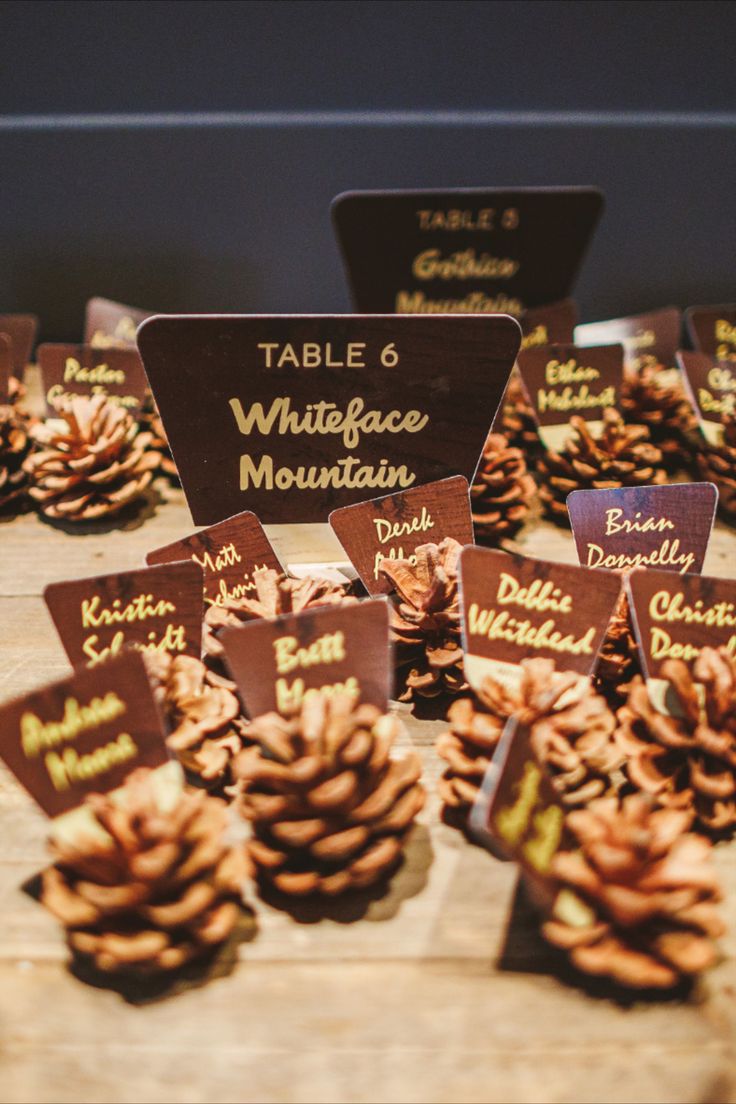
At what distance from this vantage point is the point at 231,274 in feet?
5.02

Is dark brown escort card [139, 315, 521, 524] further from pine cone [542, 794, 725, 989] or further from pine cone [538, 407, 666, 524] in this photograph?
pine cone [542, 794, 725, 989]

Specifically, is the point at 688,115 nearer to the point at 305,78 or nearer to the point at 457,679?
the point at 305,78

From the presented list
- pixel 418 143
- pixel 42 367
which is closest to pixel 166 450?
pixel 42 367

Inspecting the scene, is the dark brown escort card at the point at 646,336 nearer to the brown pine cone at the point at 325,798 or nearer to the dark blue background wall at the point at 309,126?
the dark blue background wall at the point at 309,126

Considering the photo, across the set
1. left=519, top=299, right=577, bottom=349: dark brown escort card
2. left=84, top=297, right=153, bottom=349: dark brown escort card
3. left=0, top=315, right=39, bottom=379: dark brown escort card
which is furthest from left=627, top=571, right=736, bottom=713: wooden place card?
left=0, top=315, right=39, bottom=379: dark brown escort card

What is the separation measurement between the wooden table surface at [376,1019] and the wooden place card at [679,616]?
18cm

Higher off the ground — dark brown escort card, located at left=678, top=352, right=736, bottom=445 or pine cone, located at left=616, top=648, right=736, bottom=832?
dark brown escort card, located at left=678, top=352, right=736, bottom=445

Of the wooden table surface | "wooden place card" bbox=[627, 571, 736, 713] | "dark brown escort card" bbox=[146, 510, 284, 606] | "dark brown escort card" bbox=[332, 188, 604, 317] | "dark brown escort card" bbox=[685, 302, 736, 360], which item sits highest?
"dark brown escort card" bbox=[332, 188, 604, 317]

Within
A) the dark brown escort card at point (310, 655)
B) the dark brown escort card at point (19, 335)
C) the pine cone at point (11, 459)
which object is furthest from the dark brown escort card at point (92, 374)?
the dark brown escort card at point (310, 655)

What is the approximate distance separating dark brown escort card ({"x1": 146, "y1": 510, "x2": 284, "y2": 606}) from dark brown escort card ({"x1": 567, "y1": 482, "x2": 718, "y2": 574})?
336 millimetres

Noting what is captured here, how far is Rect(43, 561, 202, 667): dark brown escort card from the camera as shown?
2.35 feet

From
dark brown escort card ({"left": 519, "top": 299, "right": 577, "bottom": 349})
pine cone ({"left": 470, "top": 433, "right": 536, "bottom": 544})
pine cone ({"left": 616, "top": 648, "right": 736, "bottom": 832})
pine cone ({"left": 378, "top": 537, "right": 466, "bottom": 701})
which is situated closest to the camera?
pine cone ({"left": 616, "top": 648, "right": 736, "bottom": 832})

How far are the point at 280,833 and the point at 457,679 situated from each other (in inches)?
10.8

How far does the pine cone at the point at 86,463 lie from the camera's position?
1.06 meters
